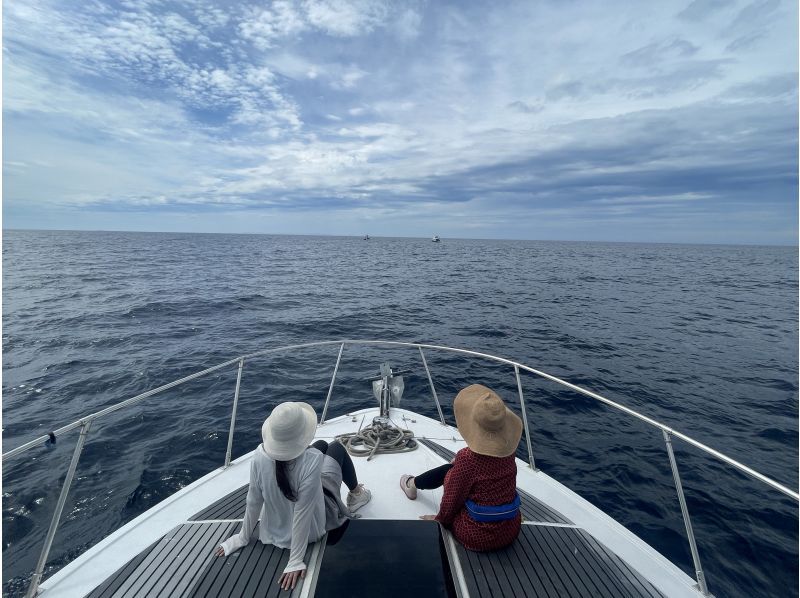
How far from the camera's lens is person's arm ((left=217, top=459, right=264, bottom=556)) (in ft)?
9.95

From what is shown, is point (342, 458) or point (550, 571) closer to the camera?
point (550, 571)

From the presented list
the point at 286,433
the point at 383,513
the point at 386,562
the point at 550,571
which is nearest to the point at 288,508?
the point at 286,433

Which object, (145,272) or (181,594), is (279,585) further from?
(145,272)

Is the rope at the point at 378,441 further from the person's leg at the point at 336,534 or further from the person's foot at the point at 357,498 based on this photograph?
the person's leg at the point at 336,534

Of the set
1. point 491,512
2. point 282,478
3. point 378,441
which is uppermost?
point 282,478

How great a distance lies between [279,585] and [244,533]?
54 cm

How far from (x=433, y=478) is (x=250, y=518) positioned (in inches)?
68.5

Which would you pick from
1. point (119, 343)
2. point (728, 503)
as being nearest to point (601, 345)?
point (728, 503)

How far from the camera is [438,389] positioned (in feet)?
34.6

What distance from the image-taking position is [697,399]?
10.5m

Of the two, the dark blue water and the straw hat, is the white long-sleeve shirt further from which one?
the dark blue water

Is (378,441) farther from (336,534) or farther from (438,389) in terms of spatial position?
(438,389)

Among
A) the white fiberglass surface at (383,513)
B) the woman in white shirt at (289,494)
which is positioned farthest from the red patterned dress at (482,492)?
the woman in white shirt at (289,494)

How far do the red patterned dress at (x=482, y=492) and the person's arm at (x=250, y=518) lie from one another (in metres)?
1.57
